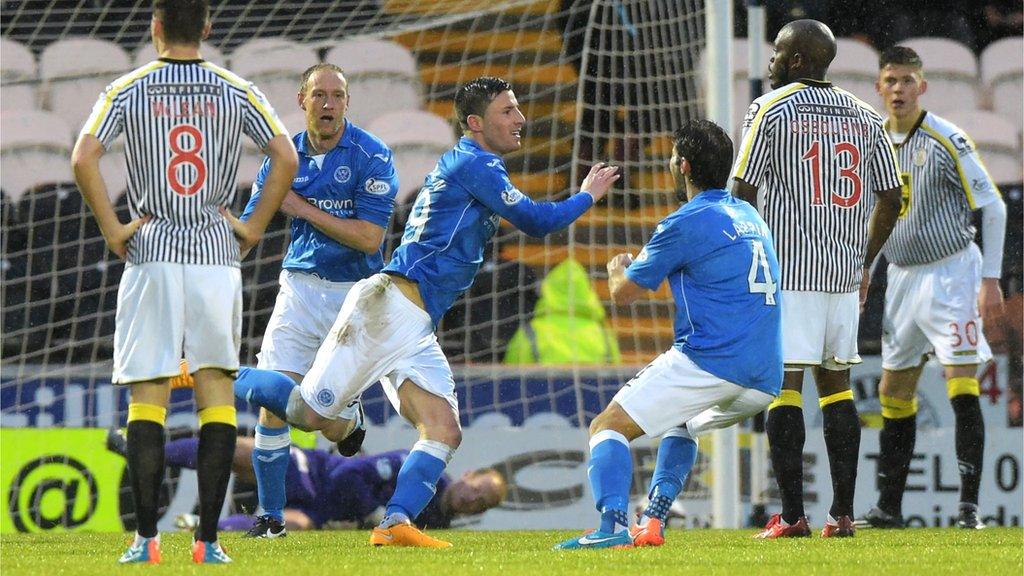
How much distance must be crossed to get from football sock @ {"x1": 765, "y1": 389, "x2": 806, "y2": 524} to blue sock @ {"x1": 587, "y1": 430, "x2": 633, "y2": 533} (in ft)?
3.08

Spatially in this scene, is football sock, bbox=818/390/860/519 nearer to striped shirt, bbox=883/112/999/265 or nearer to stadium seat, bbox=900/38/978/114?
striped shirt, bbox=883/112/999/265

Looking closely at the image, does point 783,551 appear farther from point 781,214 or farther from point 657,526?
point 781,214

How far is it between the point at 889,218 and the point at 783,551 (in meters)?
1.51

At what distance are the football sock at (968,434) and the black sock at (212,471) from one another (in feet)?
11.3

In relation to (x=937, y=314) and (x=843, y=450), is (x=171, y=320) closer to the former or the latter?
(x=843, y=450)

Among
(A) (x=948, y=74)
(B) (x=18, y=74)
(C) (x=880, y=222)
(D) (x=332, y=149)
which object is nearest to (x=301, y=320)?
(D) (x=332, y=149)

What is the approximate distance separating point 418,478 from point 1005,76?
938 centimetres

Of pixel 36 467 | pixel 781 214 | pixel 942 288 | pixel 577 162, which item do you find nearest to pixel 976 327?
pixel 942 288

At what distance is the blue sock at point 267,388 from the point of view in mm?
5309

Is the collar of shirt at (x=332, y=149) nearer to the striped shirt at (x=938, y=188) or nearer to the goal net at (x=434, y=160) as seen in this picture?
the goal net at (x=434, y=160)

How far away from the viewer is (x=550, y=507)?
24.4 ft

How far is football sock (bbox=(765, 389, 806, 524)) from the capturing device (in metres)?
5.39

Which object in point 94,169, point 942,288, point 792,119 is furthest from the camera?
point 942,288

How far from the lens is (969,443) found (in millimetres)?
6340
